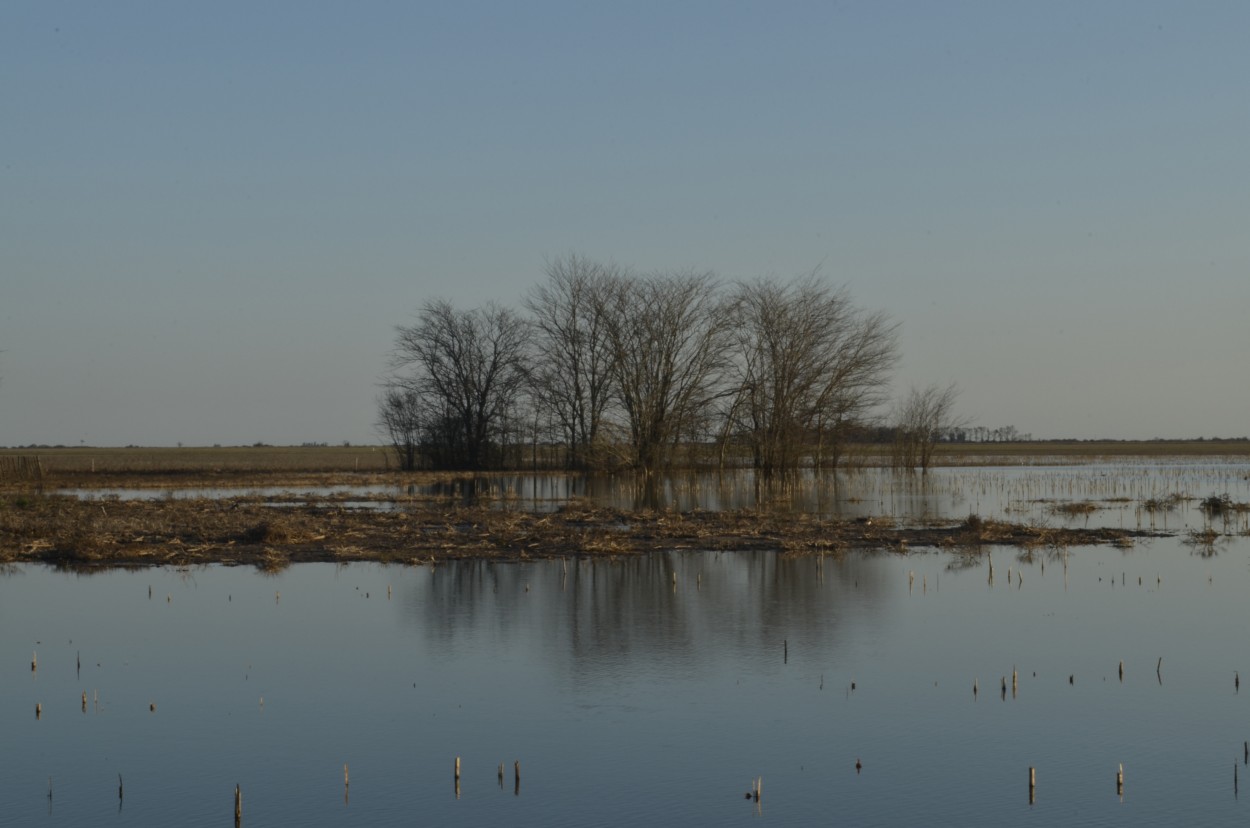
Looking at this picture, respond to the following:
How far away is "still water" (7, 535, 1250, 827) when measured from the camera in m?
7.21

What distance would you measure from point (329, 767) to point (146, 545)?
1418 centimetres

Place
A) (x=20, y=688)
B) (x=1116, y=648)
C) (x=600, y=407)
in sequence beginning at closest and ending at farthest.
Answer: (x=20, y=688) < (x=1116, y=648) < (x=600, y=407)

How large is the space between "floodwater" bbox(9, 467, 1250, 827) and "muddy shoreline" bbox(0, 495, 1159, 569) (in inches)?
111

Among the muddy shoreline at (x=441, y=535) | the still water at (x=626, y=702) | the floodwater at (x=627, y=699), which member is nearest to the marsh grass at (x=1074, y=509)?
the muddy shoreline at (x=441, y=535)

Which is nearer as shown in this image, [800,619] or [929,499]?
[800,619]

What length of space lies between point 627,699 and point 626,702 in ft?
0.31

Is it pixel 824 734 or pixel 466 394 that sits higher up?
pixel 466 394

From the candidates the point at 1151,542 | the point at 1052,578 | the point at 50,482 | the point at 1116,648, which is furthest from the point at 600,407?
the point at 1116,648

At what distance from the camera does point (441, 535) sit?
891 inches

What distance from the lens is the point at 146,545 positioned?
20.6 m

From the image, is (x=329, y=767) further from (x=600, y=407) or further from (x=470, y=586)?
(x=600, y=407)

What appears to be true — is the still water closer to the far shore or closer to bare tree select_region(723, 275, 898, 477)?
the far shore

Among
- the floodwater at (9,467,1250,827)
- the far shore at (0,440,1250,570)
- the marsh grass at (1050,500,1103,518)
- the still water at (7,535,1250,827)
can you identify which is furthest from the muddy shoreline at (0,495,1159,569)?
the marsh grass at (1050,500,1103,518)

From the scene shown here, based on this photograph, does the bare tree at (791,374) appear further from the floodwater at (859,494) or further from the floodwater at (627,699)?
the floodwater at (627,699)
